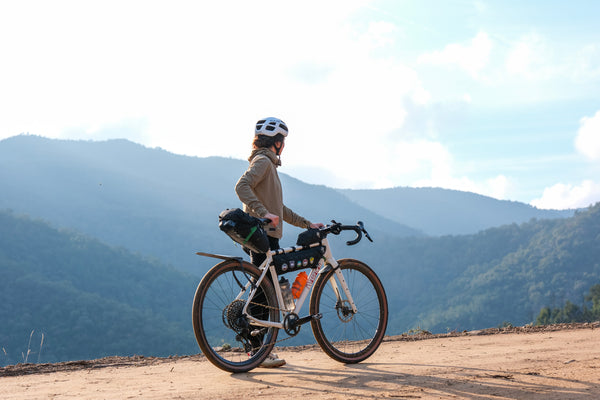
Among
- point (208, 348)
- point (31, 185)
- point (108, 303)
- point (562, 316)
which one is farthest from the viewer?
point (31, 185)

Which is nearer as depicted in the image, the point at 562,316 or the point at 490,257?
the point at 562,316

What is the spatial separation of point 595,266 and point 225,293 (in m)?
136

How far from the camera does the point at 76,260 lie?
109312 millimetres

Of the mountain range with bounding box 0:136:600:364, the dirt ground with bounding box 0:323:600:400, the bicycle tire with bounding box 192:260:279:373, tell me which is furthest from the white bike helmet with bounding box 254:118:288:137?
the mountain range with bounding box 0:136:600:364

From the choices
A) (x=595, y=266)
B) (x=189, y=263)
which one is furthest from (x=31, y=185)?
(x=595, y=266)

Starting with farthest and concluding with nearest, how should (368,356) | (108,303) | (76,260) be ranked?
(76,260)
(108,303)
(368,356)

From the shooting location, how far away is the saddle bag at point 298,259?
4.99m

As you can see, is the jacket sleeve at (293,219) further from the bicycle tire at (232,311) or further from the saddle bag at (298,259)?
the bicycle tire at (232,311)

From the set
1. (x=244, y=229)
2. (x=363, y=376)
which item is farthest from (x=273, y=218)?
(x=363, y=376)

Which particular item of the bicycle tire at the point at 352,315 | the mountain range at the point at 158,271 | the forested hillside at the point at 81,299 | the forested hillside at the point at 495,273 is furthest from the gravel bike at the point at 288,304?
the forested hillside at the point at 495,273

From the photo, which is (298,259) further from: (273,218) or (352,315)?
(352,315)

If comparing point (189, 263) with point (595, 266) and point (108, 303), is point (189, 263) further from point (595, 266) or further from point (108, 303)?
point (595, 266)

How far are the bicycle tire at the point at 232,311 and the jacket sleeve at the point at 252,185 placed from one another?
48cm

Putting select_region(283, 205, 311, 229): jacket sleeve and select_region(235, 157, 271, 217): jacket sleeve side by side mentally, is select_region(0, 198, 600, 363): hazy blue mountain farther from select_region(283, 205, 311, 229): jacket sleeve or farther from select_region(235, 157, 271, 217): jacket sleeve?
select_region(235, 157, 271, 217): jacket sleeve
